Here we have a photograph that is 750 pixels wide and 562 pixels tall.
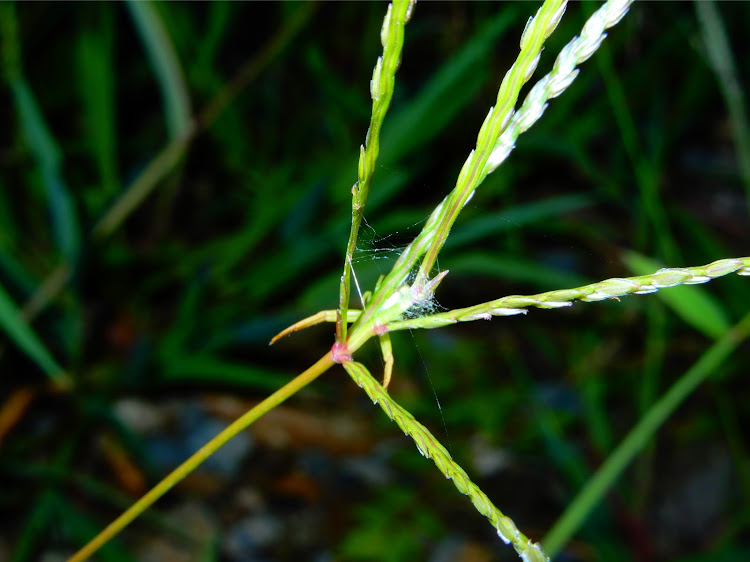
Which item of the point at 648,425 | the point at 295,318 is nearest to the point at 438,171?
the point at 295,318

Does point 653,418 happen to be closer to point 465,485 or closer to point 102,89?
point 465,485

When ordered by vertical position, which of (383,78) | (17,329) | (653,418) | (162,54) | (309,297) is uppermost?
(162,54)

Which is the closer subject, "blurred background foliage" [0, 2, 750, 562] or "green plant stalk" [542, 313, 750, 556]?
"green plant stalk" [542, 313, 750, 556]

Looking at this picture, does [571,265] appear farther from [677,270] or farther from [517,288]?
[677,270]

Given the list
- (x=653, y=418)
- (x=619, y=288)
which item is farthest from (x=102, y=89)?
(x=619, y=288)

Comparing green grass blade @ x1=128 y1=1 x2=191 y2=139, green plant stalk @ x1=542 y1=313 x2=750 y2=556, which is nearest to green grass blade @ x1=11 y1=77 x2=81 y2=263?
green grass blade @ x1=128 y1=1 x2=191 y2=139

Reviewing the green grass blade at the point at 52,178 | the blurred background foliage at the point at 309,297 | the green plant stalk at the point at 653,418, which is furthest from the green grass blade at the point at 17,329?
the green plant stalk at the point at 653,418

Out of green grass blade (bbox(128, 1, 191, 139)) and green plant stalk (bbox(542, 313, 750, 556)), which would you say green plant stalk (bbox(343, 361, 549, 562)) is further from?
green grass blade (bbox(128, 1, 191, 139))

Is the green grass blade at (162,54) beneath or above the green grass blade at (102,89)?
beneath

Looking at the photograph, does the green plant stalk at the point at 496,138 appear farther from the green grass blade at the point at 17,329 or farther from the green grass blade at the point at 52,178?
the green grass blade at the point at 52,178

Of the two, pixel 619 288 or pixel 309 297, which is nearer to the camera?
pixel 619 288
